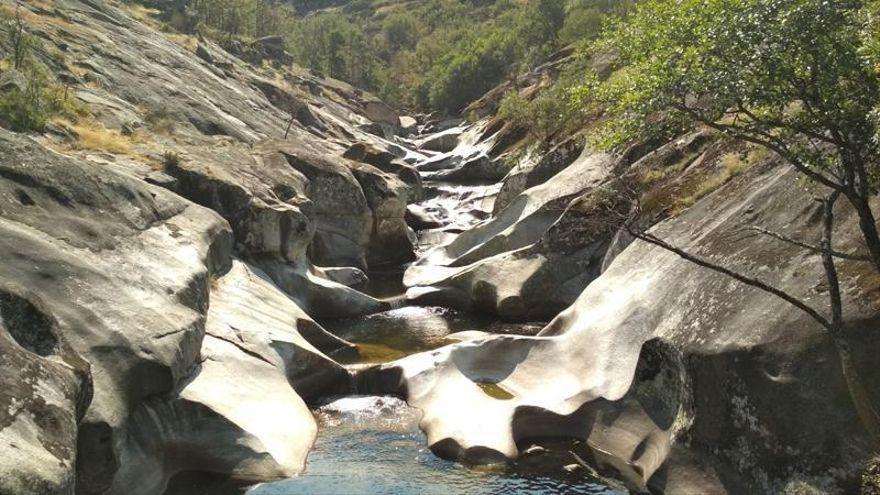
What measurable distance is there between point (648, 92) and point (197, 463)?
556 inches

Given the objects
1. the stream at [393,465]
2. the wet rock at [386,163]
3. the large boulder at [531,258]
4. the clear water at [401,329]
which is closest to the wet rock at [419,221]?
the wet rock at [386,163]

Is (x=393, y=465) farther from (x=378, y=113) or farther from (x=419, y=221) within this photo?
(x=378, y=113)

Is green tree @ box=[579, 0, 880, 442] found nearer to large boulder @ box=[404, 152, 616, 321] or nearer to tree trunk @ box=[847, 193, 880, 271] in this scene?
tree trunk @ box=[847, 193, 880, 271]

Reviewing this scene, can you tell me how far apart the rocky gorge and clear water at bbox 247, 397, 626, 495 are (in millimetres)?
147

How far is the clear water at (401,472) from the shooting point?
17.0 metres

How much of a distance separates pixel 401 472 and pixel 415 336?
13.3 m

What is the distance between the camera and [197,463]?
1734 cm

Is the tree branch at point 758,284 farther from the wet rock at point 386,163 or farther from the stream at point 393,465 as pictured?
the wet rock at point 386,163

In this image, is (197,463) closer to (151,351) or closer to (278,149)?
(151,351)

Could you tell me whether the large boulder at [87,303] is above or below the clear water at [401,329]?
above

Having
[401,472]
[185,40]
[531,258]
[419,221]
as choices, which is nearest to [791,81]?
[401,472]

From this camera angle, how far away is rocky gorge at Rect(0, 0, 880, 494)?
13.5m

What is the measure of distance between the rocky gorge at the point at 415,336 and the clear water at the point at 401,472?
0.48ft

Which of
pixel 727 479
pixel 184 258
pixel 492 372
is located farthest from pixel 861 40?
pixel 184 258
